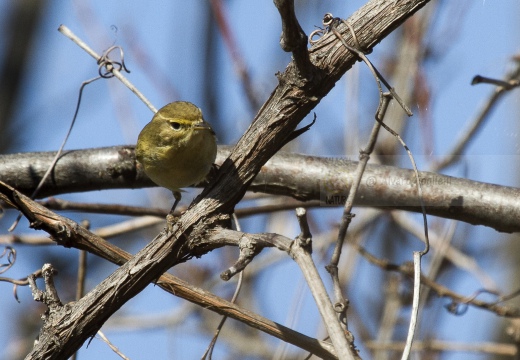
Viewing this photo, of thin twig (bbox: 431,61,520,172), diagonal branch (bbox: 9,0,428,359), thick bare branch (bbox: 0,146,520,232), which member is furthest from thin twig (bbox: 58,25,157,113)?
thin twig (bbox: 431,61,520,172)

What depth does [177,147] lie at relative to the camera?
124 inches

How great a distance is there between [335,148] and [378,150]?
0.89 meters

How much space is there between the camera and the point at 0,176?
3242 millimetres

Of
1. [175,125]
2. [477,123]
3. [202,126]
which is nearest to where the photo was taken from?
[202,126]

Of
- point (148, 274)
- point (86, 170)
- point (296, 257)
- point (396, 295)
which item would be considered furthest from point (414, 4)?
point (396, 295)

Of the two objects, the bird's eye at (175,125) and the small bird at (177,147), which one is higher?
the bird's eye at (175,125)

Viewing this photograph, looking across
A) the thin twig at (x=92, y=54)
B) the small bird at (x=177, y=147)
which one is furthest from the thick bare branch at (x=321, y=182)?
the thin twig at (x=92, y=54)

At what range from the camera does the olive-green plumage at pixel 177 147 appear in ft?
9.80

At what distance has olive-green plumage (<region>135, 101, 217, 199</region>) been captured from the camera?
9.80ft

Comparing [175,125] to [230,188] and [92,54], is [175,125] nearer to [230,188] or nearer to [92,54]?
[92,54]

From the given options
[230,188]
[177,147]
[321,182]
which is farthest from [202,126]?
[230,188]

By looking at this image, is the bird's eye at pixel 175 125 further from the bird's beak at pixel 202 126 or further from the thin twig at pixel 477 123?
the thin twig at pixel 477 123

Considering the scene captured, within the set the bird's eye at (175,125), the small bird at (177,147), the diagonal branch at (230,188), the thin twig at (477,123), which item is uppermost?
the thin twig at (477,123)

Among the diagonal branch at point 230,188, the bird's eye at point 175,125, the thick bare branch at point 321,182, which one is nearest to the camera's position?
the diagonal branch at point 230,188
